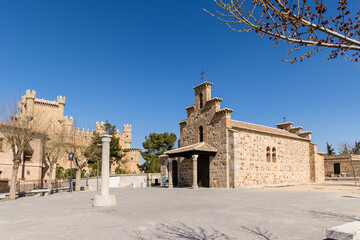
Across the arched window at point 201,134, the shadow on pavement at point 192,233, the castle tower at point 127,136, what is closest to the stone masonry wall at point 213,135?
the arched window at point 201,134

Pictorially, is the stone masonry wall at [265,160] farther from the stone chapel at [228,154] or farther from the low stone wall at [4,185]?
the low stone wall at [4,185]

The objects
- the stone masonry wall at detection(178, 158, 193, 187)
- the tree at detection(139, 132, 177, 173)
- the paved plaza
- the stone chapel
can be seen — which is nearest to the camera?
the paved plaza

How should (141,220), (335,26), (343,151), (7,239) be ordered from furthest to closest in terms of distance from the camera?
(343,151) < (141,220) < (7,239) < (335,26)

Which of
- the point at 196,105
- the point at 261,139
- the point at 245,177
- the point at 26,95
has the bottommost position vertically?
the point at 245,177

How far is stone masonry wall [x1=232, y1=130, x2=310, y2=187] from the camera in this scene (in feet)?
70.9

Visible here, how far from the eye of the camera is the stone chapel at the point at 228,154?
21.3 metres

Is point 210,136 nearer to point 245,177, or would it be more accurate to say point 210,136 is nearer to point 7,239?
point 245,177

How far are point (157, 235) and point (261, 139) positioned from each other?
65.5ft

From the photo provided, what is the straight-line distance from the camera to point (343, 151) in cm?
5366

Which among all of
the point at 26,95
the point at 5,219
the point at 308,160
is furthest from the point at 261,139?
the point at 26,95

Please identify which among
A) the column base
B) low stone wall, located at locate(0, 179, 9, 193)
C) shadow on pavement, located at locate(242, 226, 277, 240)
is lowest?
low stone wall, located at locate(0, 179, 9, 193)

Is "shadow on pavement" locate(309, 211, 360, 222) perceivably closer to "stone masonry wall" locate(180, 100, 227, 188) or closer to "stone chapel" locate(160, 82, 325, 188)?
"stone chapel" locate(160, 82, 325, 188)

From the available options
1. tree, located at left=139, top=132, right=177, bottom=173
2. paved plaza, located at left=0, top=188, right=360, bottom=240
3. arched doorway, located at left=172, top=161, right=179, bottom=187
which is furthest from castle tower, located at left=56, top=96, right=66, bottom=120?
paved plaza, located at left=0, top=188, right=360, bottom=240

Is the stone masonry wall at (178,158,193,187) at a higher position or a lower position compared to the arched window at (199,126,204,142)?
lower
